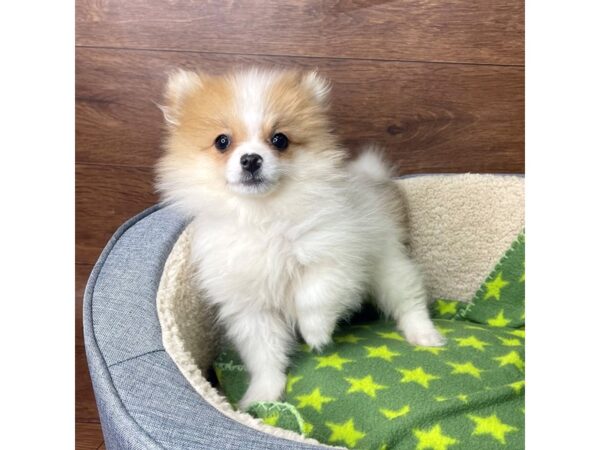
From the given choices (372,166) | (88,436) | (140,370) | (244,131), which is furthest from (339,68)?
(88,436)

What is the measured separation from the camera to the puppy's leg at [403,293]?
5.48ft

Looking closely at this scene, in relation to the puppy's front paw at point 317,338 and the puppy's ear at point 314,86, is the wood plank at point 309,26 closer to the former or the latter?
the puppy's ear at point 314,86

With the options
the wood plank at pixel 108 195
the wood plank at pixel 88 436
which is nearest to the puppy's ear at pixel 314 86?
the wood plank at pixel 108 195

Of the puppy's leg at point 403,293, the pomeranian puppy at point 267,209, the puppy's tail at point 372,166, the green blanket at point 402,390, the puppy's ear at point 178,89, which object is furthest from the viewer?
the puppy's tail at point 372,166

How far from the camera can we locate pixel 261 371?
1.53m

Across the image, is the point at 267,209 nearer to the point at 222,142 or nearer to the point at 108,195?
the point at 222,142

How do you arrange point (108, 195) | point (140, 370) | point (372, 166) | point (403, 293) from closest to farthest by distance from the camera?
point (140, 370) < point (403, 293) < point (372, 166) < point (108, 195)

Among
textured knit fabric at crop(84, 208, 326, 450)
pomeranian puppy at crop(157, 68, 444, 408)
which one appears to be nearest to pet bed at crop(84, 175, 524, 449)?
textured knit fabric at crop(84, 208, 326, 450)

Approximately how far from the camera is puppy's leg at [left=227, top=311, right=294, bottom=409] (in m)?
1.51

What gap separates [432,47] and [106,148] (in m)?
1.19

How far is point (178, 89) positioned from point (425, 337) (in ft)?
3.03

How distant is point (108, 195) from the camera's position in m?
2.18

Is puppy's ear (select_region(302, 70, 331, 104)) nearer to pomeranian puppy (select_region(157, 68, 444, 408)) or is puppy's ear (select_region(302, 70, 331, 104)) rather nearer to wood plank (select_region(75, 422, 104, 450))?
pomeranian puppy (select_region(157, 68, 444, 408))

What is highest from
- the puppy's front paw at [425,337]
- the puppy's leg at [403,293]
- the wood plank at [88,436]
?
the puppy's leg at [403,293]
